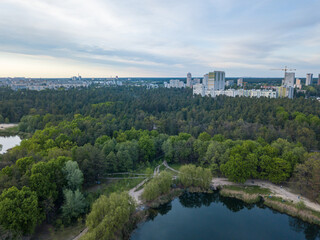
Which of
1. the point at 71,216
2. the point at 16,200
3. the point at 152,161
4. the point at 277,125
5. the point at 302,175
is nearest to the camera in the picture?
the point at 16,200

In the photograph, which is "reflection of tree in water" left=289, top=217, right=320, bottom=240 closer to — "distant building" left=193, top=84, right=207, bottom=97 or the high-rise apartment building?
"distant building" left=193, top=84, right=207, bottom=97

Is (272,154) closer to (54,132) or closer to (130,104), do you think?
(54,132)

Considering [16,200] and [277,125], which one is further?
[277,125]

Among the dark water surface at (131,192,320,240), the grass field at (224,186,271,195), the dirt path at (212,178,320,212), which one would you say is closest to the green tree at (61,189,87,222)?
the dark water surface at (131,192,320,240)

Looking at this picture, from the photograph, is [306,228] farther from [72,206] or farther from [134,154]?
[72,206]

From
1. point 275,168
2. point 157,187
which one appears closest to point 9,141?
point 157,187

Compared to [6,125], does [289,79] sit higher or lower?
higher

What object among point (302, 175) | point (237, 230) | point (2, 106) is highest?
point (2, 106)

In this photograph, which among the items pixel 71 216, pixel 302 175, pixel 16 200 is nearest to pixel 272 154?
pixel 302 175
